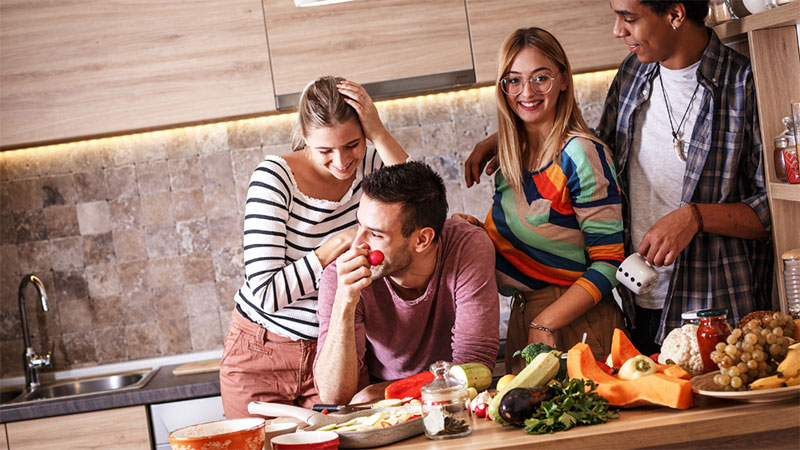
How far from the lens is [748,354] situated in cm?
135

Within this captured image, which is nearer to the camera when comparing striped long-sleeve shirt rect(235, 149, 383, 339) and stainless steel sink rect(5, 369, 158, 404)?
striped long-sleeve shirt rect(235, 149, 383, 339)

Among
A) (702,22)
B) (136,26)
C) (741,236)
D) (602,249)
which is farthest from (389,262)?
(136,26)

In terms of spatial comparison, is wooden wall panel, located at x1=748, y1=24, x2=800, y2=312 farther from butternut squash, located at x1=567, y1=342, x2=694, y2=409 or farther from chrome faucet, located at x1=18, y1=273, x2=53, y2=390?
chrome faucet, located at x1=18, y1=273, x2=53, y2=390

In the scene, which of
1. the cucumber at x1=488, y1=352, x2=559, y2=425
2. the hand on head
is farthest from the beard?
the cucumber at x1=488, y1=352, x2=559, y2=425

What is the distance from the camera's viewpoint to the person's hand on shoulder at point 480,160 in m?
2.34

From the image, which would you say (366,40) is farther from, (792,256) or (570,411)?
(570,411)

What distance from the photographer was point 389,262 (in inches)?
74.0

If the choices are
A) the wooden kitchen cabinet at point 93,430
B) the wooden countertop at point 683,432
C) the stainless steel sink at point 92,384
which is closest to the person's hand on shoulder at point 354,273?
the wooden countertop at point 683,432

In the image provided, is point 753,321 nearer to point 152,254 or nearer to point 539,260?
point 539,260

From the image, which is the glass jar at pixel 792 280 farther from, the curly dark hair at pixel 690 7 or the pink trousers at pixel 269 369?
the pink trousers at pixel 269 369

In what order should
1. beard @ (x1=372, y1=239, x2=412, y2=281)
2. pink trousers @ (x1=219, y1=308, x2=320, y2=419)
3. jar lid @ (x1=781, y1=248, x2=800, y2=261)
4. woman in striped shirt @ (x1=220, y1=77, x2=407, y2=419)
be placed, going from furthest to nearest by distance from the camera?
1. pink trousers @ (x1=219, y1=308, x2=320, y2=419)
2. woman in striped shirt @ (x1=220, y1=77, x2=407, y2=419)
3. beard @ (x1=372, y1=239, x2=412, y2=281)
4. jar lid @ (x1=781, y1=248, x2=800, y2=261)

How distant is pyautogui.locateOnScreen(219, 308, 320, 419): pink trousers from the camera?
7.51 feet

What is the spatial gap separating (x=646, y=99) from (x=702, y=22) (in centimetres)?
25

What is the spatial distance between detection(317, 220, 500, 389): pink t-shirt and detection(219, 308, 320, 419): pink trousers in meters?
0.32
